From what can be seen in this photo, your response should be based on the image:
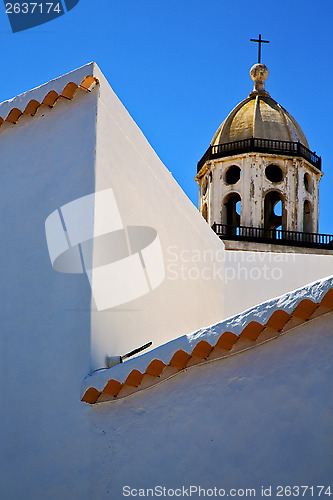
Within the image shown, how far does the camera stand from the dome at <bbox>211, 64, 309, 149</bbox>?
17.9m

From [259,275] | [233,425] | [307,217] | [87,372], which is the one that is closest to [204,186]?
[307,217]

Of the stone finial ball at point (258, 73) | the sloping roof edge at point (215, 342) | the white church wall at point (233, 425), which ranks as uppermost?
the stone finial ball at point (258, 73)

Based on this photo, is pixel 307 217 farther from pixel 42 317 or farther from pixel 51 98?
pixel 42 317

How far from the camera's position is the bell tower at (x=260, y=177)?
17297mm

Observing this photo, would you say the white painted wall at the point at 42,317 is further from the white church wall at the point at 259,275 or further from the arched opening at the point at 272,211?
the arched opening at the point at 272,211

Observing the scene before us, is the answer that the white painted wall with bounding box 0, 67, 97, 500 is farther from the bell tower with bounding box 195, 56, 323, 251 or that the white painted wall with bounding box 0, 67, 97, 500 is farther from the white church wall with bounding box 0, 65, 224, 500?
the bell tower with bounding box 195, 56, 323, 251

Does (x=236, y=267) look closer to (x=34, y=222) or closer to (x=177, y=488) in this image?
(x=34, y=222)

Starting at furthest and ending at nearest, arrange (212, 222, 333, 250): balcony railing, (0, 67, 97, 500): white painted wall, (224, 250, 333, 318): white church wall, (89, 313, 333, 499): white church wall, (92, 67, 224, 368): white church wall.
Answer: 1. (212, 222, 333, 250): balcony railing
2. (224, 250, 333, 318): white church wall
3. (92, 67, 224, 368): white church wall
4. (0, 67, 97, 500): white painted wall
5. (89, 313, 333, 499): white church wall

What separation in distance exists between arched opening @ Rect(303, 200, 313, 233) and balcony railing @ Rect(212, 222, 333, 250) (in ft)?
1.40

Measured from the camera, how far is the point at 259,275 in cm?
868

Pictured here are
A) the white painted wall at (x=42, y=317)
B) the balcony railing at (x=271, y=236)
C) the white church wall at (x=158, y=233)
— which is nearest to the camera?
the white painted wall at (x=42, y=317)

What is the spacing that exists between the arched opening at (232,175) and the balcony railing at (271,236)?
1.41 metres

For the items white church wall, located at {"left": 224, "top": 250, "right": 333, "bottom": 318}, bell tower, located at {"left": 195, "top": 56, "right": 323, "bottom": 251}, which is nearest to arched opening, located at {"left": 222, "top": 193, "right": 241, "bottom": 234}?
bell tower, located at {"left": 195, "top": 56, "right": 323, "bottom": 251}

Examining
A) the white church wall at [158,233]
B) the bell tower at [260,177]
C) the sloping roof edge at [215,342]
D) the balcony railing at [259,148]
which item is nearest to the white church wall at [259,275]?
the white church wall at [158,233]
